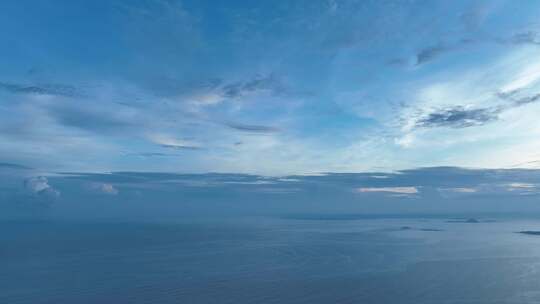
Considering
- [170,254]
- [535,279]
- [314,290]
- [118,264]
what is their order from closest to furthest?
[314,290] → [535,279] → [118,264] → [170,254]

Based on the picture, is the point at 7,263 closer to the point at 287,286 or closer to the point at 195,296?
the point at 195,296

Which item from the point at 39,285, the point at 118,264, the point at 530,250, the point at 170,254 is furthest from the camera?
the point at 530,250

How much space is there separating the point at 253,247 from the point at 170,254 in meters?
26.3

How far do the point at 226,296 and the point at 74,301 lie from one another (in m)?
21.1

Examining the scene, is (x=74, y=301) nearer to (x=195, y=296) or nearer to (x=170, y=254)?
(x=195, y=296)

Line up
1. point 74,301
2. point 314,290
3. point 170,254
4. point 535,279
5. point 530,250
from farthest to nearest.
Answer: point 530,250 < point 170,254 < point 535,279 < point 314,290 < point 74,301

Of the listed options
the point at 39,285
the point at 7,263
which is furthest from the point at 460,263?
the point at 7,263

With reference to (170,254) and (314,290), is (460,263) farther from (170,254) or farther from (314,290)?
(170,254)

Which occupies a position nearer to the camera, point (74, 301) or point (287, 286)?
point (74, 301)

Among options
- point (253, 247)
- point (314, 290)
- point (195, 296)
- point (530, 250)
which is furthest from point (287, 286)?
point (530, 250)

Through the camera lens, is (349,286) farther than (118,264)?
No

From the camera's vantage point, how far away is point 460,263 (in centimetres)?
8506

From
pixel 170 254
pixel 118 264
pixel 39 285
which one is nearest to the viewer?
pixel 39 285

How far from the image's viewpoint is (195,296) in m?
55.8
